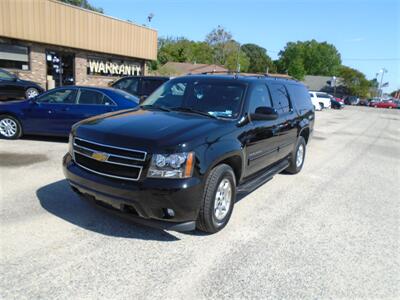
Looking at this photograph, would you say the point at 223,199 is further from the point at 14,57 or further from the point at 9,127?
the point at 14,57

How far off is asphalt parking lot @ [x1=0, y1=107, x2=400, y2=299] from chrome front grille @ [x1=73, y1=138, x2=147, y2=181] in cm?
75

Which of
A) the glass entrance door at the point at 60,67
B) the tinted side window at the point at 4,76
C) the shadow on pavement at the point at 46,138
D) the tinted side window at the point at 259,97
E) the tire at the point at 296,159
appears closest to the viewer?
the tinted side window at the point at 259,97

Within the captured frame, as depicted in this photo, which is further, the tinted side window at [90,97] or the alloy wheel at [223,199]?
the tinted side window at [90,97]

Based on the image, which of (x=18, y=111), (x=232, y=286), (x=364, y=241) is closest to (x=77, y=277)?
(x=232, y=286)

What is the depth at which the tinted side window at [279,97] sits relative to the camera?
5.48 m

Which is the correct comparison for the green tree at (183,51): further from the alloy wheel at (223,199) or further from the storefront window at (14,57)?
the alloy wheel at (223,199)

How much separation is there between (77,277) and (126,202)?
2.63 feet

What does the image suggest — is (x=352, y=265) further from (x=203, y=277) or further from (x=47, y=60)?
(x=47, y=60)

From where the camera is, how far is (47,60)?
1825cm

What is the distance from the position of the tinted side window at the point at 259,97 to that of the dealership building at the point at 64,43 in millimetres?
15441

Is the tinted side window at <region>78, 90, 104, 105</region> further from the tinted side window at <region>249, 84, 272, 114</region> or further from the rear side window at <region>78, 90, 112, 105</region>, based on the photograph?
the tinted side window at <region>249, 84, 272, 114</region>

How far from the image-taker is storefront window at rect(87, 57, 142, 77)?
20844mm

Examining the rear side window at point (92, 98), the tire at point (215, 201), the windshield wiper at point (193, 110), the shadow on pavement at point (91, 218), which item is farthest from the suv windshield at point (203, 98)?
the rear side window at point (92, 98)

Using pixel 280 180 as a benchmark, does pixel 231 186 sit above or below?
above
